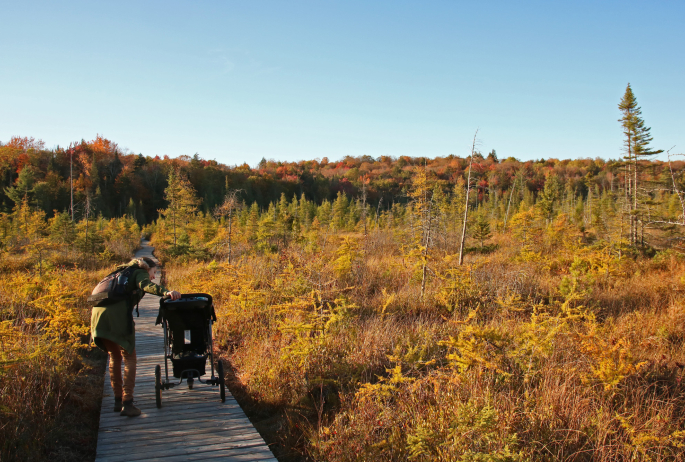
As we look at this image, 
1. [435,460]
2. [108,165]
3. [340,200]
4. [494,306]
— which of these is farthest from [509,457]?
[108,165]

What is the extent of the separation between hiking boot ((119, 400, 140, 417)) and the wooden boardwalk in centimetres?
5

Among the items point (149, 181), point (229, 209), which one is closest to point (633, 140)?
point (229, 209)

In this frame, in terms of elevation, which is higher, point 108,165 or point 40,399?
point 108,165

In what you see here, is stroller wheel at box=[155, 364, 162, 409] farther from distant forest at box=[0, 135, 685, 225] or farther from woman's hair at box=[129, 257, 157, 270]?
distant forest at box=[0, 135, 685, 225]

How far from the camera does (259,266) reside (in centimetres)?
1102

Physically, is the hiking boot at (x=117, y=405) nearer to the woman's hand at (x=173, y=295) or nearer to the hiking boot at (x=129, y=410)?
the hiking boot at (x=129, y=410)

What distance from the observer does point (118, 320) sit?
12.7ft

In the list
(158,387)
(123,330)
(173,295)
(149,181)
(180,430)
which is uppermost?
(149,181)

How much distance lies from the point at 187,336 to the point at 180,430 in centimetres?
111

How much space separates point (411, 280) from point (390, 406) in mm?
6363

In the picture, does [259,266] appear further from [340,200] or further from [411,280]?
[340,200]

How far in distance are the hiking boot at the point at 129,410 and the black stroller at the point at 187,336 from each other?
256 mm

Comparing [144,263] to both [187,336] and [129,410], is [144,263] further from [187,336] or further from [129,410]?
[129,410]

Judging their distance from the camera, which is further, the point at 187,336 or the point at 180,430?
the point at 187,336
